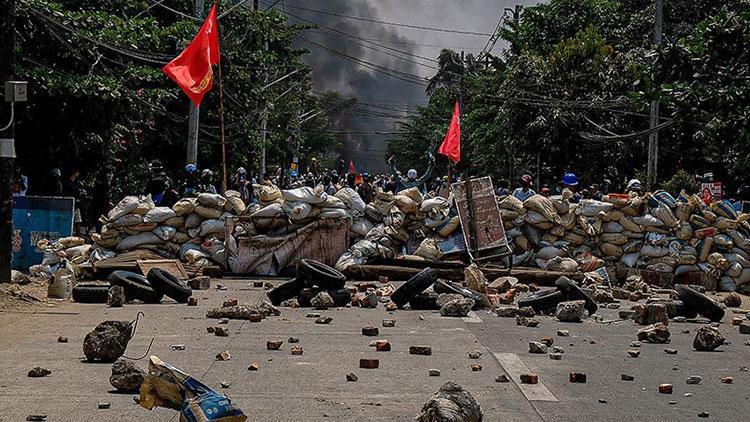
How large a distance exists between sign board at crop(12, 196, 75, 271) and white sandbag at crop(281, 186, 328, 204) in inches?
139

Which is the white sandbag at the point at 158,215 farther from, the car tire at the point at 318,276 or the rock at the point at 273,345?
the rock at the point at 273,345

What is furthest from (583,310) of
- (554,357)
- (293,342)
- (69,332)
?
(69,332)

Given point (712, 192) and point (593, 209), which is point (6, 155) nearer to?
point (593, 209)

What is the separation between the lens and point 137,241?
661 inches

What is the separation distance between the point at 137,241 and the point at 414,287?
6.27m

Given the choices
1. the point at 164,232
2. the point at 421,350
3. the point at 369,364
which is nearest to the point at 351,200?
the point at 164,232

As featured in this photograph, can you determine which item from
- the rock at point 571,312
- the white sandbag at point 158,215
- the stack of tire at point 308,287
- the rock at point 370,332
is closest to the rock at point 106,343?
the rock at point 370,332

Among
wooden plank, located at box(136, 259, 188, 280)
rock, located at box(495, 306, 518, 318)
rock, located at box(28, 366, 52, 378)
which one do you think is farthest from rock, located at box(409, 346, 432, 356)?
wooden plank, located at box(136, 259, 188, 280)

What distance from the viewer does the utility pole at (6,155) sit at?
13.1 m

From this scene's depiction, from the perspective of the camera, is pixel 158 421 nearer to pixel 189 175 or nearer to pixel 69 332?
pixel 69 332

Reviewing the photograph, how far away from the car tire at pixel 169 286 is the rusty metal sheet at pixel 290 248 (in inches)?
164

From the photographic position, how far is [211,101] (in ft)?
119

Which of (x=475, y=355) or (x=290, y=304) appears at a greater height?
(x=475, y=355)

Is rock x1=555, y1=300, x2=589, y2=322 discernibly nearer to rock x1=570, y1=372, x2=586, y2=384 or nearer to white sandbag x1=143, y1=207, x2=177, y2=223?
rock x1=570, y1=372, x2=586, y2=384
